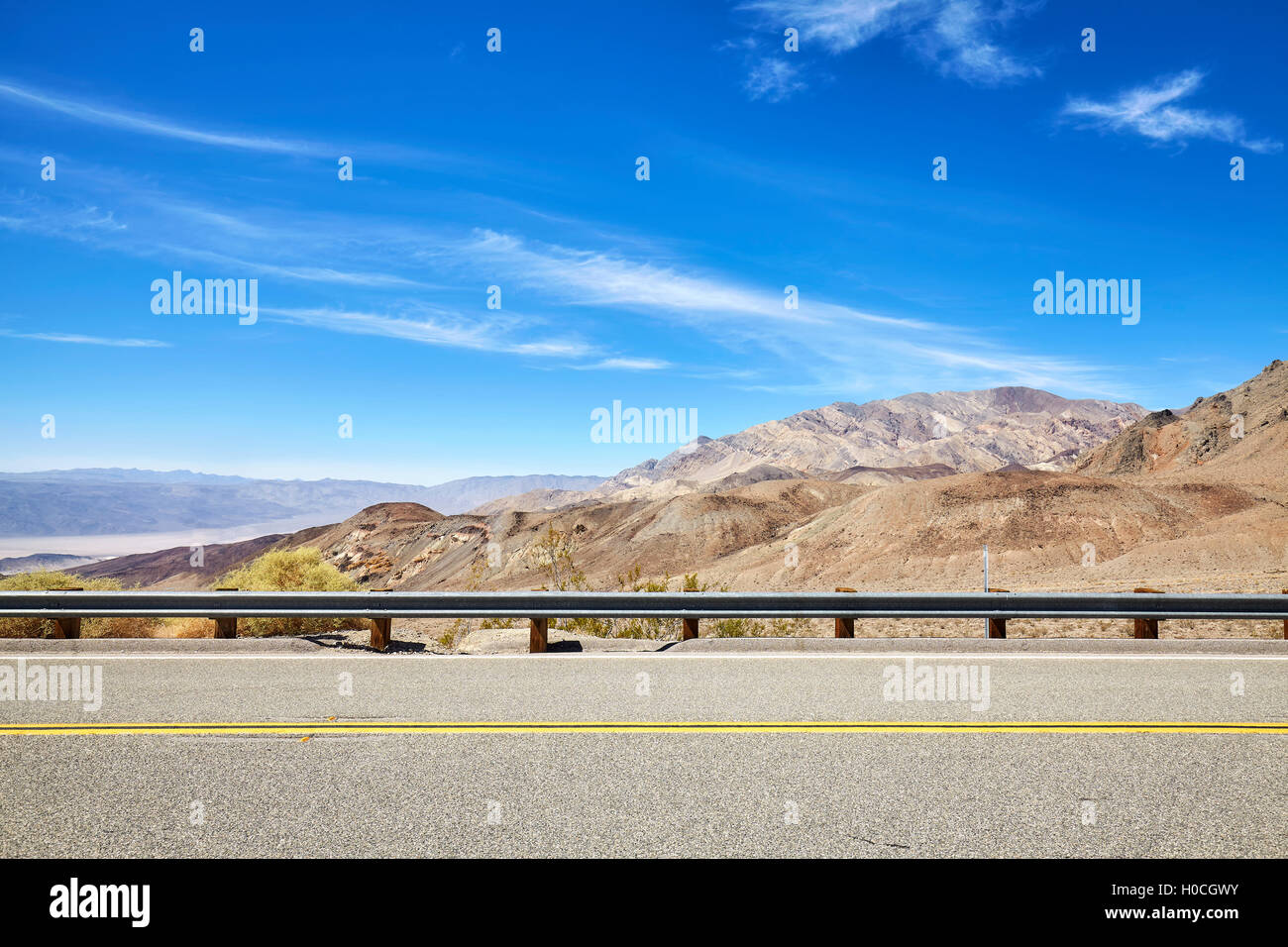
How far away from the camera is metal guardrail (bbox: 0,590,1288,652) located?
9883mm

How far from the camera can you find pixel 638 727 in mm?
6109

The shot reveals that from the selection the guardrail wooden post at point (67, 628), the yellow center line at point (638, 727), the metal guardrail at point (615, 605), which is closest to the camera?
the yellow center line at point (638, 727)

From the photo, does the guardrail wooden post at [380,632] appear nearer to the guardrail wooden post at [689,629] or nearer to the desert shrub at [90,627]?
the guardrail wooden post at [689,629]

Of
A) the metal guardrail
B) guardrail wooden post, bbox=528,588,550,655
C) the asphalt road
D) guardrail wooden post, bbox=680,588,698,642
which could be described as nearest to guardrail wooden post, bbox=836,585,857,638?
the metal guardrail

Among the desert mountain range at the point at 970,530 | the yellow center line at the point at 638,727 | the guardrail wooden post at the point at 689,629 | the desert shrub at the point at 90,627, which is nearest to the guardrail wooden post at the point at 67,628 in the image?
the desert shrub at the point at 90,627

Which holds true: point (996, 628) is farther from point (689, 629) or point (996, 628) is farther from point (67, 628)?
point (67, 628)

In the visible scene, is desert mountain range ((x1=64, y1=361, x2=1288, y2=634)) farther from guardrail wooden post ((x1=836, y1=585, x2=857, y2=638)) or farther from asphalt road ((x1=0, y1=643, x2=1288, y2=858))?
asphalt road ((x1=0, y1=643, x2=1288, y2=858))

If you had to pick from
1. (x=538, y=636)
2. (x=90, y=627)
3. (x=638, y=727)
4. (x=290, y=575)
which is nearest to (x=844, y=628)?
(x=538, y=636)

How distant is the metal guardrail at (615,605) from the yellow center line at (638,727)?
11.9 feet

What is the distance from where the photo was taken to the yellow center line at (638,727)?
5.95 metres

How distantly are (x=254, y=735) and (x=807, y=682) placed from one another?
4.83m
